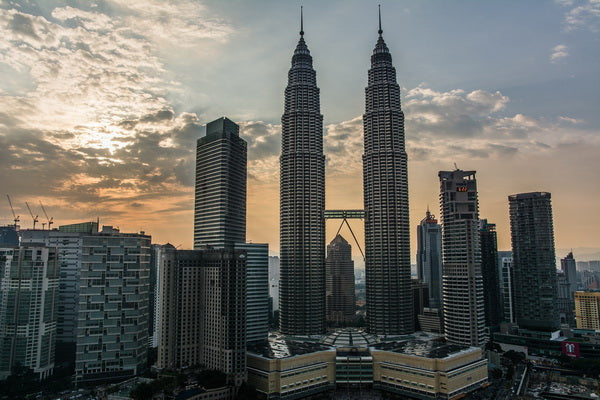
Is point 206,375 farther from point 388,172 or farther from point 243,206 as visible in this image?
point 388,172

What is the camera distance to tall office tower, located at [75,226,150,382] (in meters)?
125

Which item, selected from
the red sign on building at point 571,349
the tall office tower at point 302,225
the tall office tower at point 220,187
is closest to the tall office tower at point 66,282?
the tall office tower at point 220,187

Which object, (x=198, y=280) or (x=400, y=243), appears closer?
(x=198, y=280)

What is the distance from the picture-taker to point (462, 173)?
174750 millimetres

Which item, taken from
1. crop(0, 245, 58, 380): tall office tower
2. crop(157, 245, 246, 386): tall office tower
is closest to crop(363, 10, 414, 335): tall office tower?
crop(157, 245, 246, 386): tall office tower

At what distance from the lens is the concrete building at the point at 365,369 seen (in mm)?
126812

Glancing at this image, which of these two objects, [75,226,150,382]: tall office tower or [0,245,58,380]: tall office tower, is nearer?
[75,226,150,382]: tall office tower

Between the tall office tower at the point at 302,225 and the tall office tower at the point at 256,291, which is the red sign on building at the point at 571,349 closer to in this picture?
the tall office tower at the point at 302,225

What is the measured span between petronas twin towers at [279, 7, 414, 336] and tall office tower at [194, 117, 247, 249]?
24.9m

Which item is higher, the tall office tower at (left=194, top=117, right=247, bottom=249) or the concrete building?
the tall office tower at (left=194, top=117, right=247, bottom=249)

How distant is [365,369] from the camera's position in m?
138

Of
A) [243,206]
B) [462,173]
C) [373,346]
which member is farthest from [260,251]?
[462,173]

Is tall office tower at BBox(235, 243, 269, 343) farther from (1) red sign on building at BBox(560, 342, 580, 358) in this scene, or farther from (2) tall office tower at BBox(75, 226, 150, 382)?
(1) red sign on building at BBox(560, 342, 580, 358)

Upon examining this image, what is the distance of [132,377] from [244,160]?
87.8m
